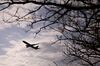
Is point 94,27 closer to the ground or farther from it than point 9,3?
closer to the ground

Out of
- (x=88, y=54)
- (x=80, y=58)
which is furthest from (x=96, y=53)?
(x=80, y=58)

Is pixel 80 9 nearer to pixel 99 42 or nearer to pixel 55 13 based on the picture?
pixel 55 13

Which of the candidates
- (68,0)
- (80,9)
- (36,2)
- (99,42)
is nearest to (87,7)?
(80,9)

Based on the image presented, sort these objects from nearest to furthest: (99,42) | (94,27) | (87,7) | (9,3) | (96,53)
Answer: (87,7)
(9,3)
(94,27)
(99,42)
(96,53)

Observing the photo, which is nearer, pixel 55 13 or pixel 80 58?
pixel 55 13

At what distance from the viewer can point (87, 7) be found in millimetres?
7312

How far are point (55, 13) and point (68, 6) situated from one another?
711 millimetres

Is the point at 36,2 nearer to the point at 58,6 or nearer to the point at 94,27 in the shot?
the point at 58,6

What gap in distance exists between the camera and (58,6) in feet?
24.8

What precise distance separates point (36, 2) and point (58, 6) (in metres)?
0.70

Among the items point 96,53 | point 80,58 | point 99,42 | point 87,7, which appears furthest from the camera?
point 80,58

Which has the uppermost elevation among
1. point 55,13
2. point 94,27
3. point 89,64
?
point 55,13

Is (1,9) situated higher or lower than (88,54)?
higher

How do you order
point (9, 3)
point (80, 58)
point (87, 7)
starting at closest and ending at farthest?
1. point (87, 7)
2. point (9, 3)
3. point (80, 58)
